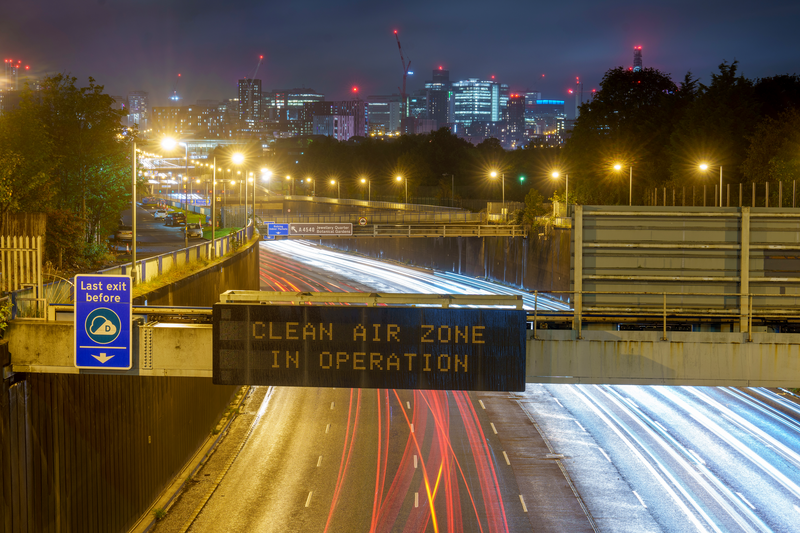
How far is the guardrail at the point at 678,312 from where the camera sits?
15.6m

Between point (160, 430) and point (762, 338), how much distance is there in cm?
1760

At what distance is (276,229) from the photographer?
6869 centimetres

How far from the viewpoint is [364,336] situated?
14.5 m

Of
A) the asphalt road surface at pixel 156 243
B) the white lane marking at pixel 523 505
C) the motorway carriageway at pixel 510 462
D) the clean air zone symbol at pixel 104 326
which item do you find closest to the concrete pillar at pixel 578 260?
the clean air zone symbol at pixel 104 326

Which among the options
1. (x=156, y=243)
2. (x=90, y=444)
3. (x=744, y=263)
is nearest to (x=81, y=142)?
(x=156, y=243)

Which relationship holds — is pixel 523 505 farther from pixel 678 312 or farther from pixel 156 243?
pixel 156 243

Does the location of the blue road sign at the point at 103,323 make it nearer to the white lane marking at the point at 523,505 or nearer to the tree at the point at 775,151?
the white lane marking at the point at 523,505

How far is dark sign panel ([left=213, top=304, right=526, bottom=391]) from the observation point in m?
14.5

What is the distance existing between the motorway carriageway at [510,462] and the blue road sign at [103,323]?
10.0 meters

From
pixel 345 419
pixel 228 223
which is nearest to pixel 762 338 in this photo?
pixel 345 419

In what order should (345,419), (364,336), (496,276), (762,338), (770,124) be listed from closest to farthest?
(364,336)
(762,338)
(345,419)
(770,124)
(496,276)

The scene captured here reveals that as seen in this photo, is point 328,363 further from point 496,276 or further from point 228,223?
point 228,223

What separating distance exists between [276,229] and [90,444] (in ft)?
168

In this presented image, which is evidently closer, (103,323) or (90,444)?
(103,323)
